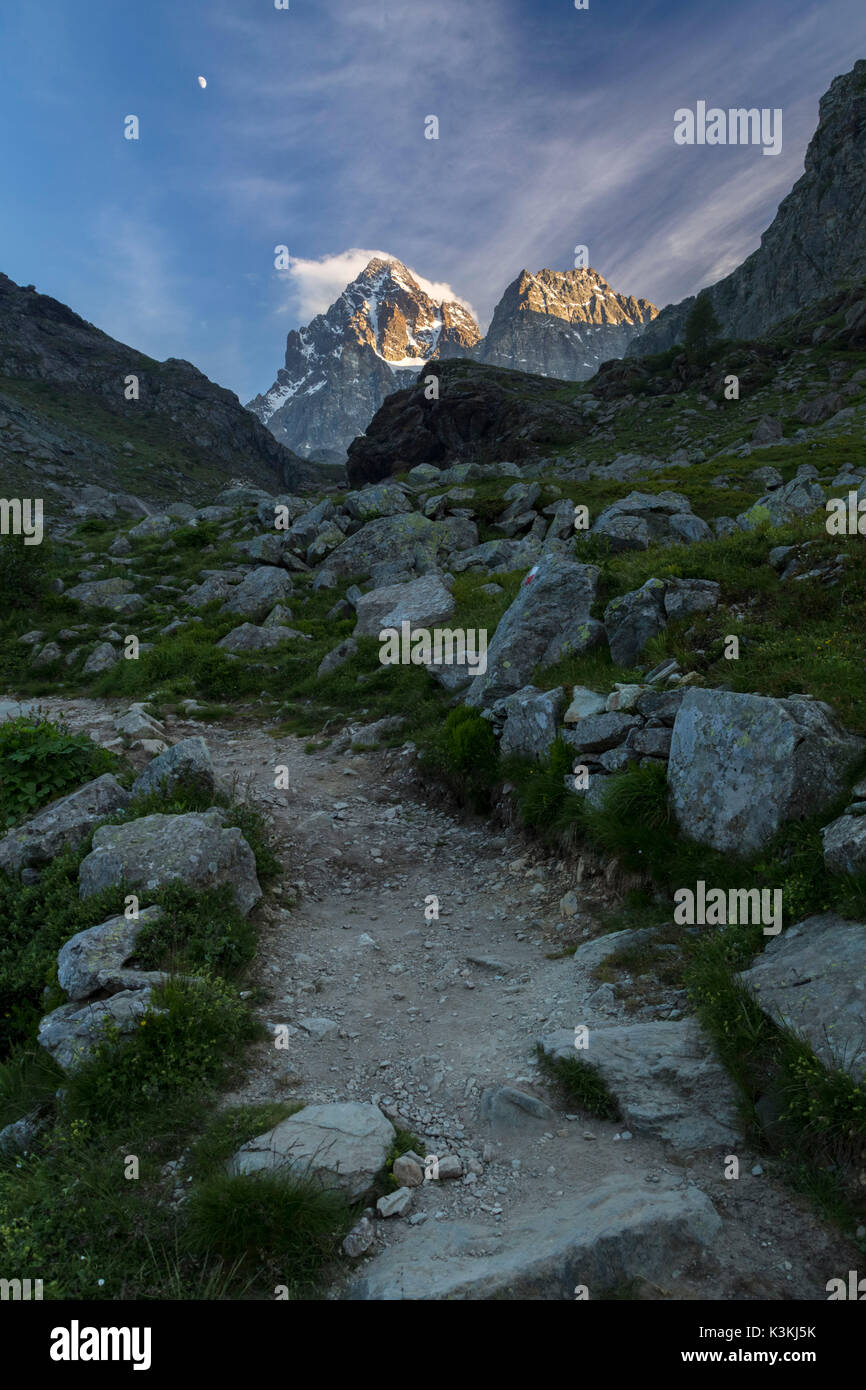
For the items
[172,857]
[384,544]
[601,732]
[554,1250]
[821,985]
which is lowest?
[554,1250]

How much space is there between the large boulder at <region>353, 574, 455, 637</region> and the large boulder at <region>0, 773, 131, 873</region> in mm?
11041

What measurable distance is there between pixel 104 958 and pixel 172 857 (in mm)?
1570

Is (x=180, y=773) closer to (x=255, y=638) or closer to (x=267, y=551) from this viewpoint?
(x=255, y=638)

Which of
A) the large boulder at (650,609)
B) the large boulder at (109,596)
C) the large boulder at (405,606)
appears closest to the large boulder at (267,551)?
the large boulder at (109,596)

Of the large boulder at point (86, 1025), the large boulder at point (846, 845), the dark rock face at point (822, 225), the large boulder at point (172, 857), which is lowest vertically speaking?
the large boulder at point (86, 1025)

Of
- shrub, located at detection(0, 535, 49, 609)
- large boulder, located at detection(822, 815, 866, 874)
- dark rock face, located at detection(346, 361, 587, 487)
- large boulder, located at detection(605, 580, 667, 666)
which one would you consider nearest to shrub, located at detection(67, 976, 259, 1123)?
large boulder, located at detection(822, 815, 866, 874)

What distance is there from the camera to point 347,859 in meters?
11.3

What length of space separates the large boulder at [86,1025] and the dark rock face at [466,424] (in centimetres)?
9549

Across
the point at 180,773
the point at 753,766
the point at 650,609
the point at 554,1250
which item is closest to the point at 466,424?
the point at 650,609

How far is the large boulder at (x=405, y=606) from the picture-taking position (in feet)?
68.6

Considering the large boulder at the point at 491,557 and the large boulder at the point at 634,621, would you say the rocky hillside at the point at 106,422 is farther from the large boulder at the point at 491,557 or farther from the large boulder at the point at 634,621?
the large boulder at the point at 634,621

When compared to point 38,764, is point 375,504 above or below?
above

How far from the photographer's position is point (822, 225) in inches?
6639

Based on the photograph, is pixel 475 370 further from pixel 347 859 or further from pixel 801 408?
pixel 347 859
